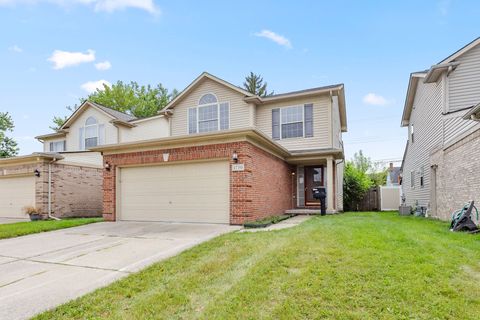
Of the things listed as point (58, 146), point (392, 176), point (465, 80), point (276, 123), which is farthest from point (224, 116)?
point (392, 176)

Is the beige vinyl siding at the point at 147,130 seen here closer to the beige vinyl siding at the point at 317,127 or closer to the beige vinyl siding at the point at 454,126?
the beige vinyl siding at the point at 317,127

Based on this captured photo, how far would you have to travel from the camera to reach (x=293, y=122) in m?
14.0

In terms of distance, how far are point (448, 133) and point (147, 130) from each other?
14652 mm

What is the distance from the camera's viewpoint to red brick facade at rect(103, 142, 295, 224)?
891 cm

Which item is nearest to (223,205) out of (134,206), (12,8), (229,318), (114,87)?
(134,206)

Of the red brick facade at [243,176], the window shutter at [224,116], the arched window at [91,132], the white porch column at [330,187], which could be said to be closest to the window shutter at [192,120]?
the window shutter at [224,116]

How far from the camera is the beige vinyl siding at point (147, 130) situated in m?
16.9

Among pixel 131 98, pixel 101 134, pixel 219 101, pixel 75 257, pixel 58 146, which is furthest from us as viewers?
pixel 131 98

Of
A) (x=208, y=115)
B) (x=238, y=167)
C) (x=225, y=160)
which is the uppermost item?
(x=208, y=115)

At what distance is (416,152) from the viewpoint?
1521cm

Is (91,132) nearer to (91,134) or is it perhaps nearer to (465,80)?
(91,134)

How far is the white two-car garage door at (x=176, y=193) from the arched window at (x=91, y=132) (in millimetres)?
8815

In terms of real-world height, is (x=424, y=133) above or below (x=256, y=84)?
below

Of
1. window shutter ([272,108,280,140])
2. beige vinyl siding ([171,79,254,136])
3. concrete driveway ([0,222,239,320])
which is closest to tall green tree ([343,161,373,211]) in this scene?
window shutter ([272,108,280,140])
